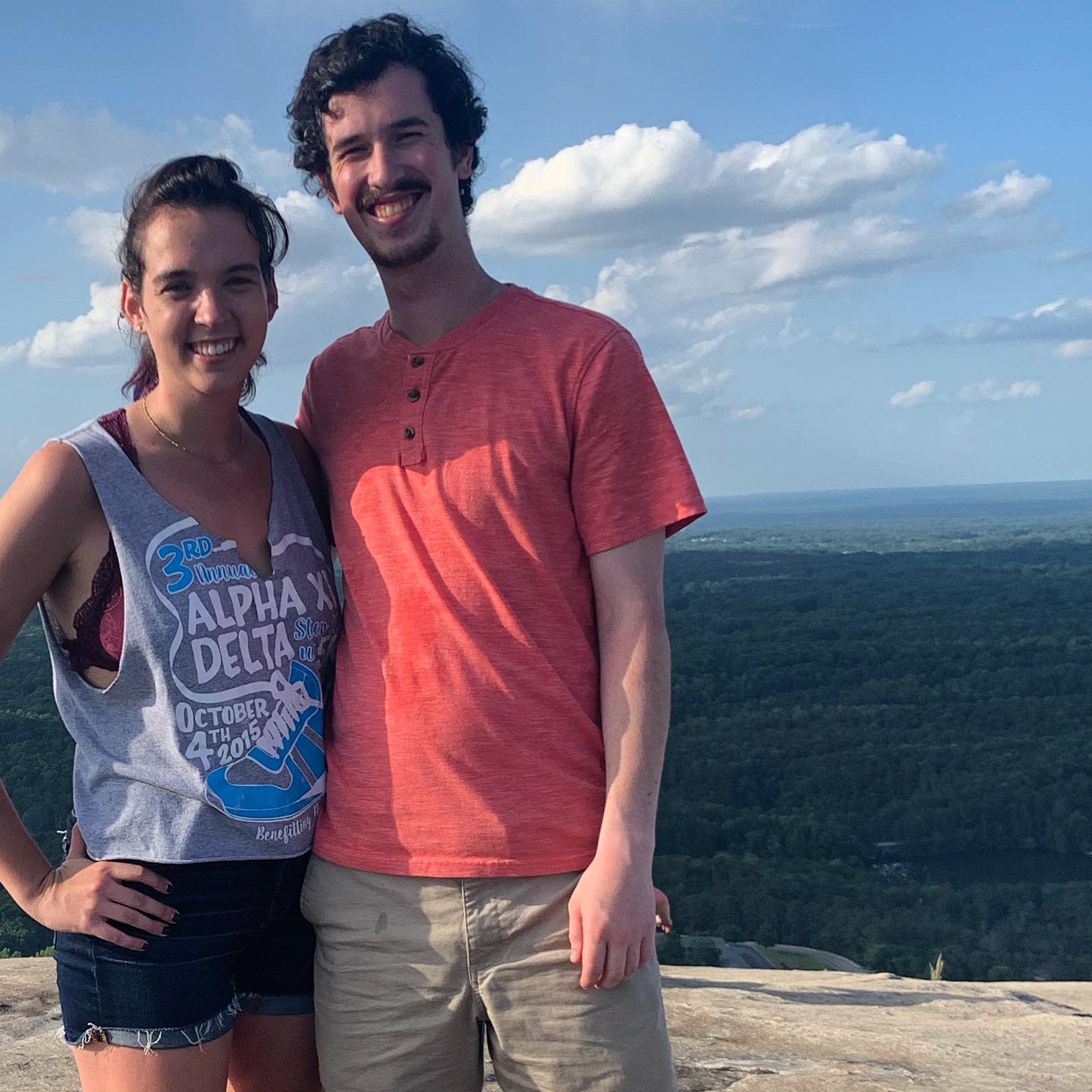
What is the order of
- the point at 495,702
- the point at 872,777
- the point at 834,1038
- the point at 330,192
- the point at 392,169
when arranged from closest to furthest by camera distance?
the point at 495,702
the point at 392,169
the point at 330,192
the point at 834,1038
the point at 872,777

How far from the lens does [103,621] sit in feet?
7.22

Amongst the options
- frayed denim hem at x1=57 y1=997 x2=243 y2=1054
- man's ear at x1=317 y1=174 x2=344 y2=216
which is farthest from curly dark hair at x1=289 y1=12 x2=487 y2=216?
frayed denim hem at x1=57 y1=997 x2=243 y2=1054

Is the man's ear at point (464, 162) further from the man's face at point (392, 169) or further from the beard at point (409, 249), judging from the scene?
the beard at point (409, 249)

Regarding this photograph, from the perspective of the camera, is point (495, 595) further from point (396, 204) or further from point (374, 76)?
point (374, 76)

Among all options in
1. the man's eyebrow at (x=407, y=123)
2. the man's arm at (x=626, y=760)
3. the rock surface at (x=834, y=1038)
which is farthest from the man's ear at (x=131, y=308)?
the rock surface at (x=834, y=1038)

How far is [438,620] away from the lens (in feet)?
7.37

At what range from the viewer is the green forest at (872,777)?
33.3 m

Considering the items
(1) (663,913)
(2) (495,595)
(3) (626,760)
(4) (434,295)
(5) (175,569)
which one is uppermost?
(4) (434,295)

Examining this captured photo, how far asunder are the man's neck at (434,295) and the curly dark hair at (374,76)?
277 millimetres

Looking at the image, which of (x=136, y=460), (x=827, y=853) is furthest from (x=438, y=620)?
(x=827, y=853)

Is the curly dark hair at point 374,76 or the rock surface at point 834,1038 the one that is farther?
the rock surface at point 834,1038

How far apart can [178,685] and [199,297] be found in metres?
0.71

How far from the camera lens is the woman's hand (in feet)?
7.06

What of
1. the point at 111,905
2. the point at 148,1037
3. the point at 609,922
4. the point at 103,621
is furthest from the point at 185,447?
the point at 609,922
